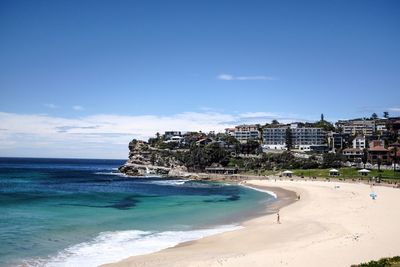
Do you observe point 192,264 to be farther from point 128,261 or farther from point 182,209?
point 182,209

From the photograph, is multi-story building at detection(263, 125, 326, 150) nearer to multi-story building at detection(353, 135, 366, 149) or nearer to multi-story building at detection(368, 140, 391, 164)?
multi-story building at detection(353, 135, 366, 149)

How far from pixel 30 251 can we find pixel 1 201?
33.2 meters

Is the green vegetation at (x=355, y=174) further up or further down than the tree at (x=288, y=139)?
further down

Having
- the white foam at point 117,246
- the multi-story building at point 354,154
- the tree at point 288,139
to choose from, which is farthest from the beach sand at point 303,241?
the tree at point 288,139

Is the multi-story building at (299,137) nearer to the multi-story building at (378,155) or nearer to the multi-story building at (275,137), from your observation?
the multi-story building at (275,137)

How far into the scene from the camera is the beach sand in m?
23.3

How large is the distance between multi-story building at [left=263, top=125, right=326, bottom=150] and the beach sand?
130 metres

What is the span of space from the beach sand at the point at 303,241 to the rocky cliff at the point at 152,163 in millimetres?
88939

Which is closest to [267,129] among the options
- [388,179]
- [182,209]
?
[388,179]

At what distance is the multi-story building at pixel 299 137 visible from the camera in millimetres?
175125

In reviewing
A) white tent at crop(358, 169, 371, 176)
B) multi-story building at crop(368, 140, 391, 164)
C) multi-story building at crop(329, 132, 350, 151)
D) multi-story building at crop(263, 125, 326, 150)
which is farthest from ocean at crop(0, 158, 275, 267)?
multi-story building at crop(329, 132, 350, 151)

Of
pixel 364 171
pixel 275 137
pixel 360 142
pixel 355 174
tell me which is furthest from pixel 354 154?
pixel 364 171

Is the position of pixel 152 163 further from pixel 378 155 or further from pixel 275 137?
pixel 378 155

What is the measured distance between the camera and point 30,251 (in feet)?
89.7
